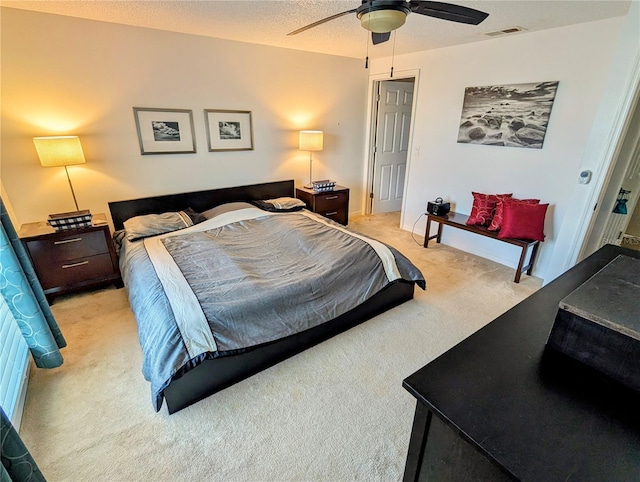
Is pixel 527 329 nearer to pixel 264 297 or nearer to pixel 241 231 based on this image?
pixel 264 297

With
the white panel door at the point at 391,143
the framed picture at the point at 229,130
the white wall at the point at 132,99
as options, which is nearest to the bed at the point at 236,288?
the white wall at the point at 132,99

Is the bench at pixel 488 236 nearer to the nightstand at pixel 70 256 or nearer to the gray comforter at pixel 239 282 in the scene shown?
the gray comforter at pixel 239 282

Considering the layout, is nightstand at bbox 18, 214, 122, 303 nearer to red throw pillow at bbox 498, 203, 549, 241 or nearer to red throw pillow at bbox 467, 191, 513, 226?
red throw pillow at bbox 467, 191, 513, 226

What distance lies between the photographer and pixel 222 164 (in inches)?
148

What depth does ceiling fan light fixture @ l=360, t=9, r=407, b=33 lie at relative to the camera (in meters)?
1.60

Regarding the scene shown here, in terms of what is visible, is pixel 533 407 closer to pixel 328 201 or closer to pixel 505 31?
pixel 505 31

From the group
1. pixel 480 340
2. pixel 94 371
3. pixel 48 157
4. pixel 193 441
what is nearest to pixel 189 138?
pixel 48 157

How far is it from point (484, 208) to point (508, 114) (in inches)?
38.6

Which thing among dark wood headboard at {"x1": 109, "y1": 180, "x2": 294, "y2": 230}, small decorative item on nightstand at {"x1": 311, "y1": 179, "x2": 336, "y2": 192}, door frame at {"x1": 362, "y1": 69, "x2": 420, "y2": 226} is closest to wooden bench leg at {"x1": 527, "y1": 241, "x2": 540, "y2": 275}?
door frame at {"x1": 362, "y1": 69, "x2": 420, "y2": 226}

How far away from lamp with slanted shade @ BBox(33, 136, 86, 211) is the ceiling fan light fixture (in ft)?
8.35

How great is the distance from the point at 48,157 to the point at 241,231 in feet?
5.44

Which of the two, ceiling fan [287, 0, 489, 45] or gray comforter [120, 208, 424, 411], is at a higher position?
ceiling fan [287, 0, 489, 45]

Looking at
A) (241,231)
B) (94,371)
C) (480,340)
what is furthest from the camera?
(241,231)

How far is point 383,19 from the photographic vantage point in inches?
63.6
